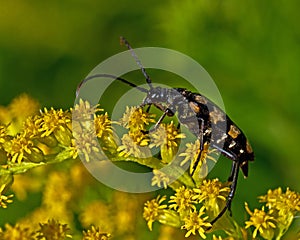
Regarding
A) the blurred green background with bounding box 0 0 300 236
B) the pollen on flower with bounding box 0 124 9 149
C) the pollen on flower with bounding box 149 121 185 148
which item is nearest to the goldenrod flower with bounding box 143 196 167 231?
the pollen on flower with bounding box 149 121 185 148

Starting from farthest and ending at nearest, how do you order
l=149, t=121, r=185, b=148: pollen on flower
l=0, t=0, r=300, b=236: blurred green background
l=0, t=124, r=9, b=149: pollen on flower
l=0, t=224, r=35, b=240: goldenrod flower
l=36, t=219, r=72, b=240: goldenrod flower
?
l=0, t=0, r=300, b=236: blurred green background < l=0, t=124, r=9, b=149: pollen on flower < l=149, t=121, r=185, b=148: pollen on flower < l=36, t=219, r=72, b=240: goldenrod flower < l=0, t=224, r=35, b=240: goldenrod flower

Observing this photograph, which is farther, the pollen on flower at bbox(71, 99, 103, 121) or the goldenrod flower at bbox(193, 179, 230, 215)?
the pollen on flower at bbox(71, 99, 103, 121)

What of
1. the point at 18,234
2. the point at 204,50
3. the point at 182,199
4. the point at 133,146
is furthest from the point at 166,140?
the point at 204,50

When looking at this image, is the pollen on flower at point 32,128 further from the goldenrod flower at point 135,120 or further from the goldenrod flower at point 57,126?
the goldenrod flower at point 135,120

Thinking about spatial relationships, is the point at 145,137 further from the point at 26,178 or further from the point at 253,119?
the point at 253,119

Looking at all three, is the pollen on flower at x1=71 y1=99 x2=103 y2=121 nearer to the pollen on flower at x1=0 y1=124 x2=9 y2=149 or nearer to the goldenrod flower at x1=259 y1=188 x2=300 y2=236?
the pollen on flower at x1=0 y1=124 x2=9 y2=149

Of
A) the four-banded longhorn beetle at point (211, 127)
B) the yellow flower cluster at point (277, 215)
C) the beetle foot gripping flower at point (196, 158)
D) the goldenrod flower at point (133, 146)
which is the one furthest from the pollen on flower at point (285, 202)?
the goldenrod flower at point (133, 146)

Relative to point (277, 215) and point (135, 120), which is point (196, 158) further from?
point (277, 215)
